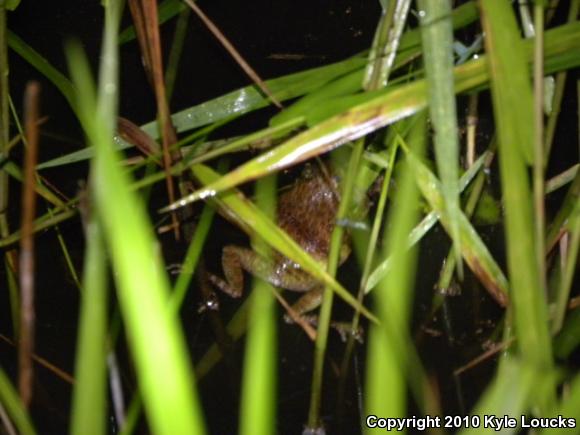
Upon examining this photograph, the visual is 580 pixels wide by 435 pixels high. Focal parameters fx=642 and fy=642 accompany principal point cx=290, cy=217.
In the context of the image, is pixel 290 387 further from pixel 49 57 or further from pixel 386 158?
pixel 49 57

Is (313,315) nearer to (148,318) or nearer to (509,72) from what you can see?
(509,72)

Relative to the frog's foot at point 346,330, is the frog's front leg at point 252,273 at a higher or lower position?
higher

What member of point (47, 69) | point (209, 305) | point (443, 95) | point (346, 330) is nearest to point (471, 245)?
point (443, 95)

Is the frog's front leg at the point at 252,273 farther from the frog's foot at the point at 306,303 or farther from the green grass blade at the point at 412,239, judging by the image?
the green grass blade at the point at 412,239

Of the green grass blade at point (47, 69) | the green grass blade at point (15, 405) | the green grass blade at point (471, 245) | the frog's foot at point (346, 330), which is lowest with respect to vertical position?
the green grass blade at point (15, 405)

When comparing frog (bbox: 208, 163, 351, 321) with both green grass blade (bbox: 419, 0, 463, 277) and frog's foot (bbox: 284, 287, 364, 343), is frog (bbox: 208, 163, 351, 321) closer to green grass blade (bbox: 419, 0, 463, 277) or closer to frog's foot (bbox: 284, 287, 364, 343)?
frog's foot (bbox: 284, 287, 364, 343)

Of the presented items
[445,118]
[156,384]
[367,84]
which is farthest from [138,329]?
[367,84]

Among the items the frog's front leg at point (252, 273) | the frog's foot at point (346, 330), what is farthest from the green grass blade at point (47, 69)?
the frog's foot at point (346, 330)

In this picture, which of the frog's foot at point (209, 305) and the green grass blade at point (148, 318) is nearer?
the green grass blade at point (148, 318)
